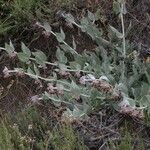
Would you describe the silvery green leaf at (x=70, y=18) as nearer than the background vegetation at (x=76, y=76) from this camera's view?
No

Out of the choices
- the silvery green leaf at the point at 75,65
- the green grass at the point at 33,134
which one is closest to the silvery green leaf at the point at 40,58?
the silvery green leaf at the point at 75,65

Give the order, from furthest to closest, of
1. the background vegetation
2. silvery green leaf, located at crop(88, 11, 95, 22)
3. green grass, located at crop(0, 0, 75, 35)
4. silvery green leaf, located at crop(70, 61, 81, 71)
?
green grass, located at crop(0, 0, 75, 35), silvery green leaf, located at crop(88, 11, 95, 22), silvery green leaf, located at crop(70, 61, 81, 71), the background vegetation

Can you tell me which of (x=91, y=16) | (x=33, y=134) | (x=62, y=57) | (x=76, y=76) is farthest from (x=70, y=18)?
(x=33, y=134)

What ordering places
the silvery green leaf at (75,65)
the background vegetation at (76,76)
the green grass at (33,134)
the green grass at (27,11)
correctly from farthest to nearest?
the green grass at (27,11), the silvery green leaf at (75,65), the background vegetation at (76,76), the green grass at (33,134)

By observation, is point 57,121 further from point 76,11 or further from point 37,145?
point 76,11

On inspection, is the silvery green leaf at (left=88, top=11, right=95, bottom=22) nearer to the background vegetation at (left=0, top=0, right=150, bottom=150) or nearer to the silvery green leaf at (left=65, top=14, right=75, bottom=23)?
the background vegetation at (left=0, top=0, right=150, bottom=150)

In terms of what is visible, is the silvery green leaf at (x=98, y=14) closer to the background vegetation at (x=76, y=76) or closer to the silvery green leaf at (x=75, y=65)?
the background vegetation at (x=76, y=76)

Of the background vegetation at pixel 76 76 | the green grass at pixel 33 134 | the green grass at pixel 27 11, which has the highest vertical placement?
the green grass at pixel 27 11

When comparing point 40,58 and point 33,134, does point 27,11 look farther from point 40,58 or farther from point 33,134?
point 33,134

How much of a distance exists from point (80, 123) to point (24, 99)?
0.70 metres

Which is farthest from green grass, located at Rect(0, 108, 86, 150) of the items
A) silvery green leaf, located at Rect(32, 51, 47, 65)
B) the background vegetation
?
silvery green leaf, located at Rect(32, 51, 47, 65)

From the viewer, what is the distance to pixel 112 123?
2.93m

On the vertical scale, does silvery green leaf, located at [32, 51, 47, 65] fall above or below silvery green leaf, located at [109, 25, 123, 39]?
below

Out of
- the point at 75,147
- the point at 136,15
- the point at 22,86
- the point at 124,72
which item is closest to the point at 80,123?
the point at 75,147
